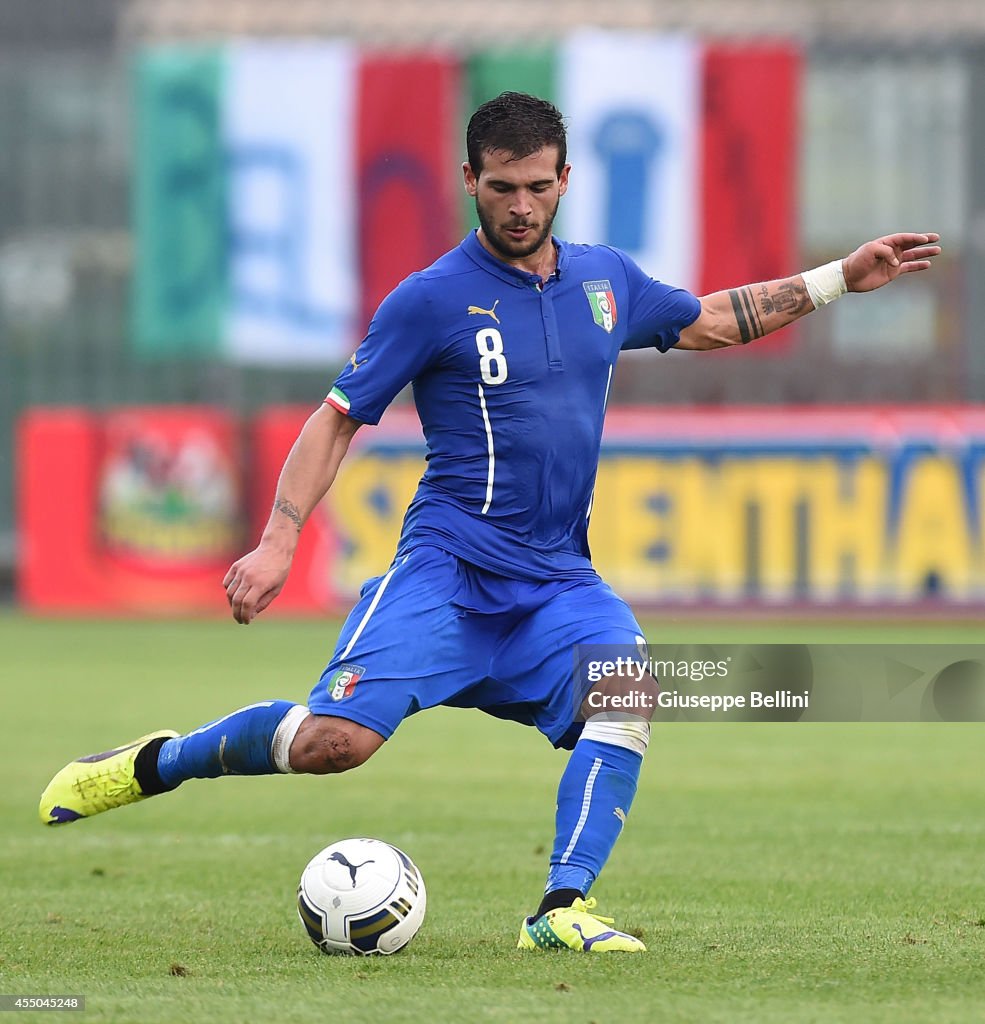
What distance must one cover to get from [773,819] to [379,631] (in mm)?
3651

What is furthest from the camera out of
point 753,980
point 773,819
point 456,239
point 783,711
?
point 456,239

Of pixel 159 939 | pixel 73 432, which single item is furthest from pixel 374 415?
pixel 73 432

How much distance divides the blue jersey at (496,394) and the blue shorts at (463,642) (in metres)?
0.08

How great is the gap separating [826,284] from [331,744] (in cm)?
229

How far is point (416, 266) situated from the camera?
2464 centimetres

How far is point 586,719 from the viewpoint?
632 cm

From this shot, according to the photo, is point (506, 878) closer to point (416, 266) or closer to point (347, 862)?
point (347, 862)

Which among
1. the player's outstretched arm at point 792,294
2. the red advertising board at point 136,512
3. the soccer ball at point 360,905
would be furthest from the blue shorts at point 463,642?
the red advertising board at point 136,512

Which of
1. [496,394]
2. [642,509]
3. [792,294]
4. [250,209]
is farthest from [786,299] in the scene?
[250,209]

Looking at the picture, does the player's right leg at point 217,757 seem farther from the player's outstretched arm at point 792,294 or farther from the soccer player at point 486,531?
the player's outstretched arm at point 792,294

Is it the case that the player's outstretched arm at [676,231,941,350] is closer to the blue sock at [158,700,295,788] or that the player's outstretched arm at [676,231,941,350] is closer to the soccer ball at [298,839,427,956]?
the blue sock at [158,700,295,788]

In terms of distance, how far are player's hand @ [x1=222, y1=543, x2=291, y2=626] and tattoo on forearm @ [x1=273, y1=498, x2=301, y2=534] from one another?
177 mm

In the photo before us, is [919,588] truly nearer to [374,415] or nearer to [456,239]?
[456,239]

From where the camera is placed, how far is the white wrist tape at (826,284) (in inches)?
276
